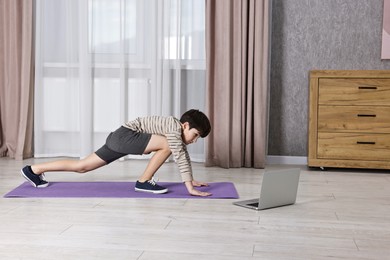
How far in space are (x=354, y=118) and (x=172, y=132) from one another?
4.98 feet

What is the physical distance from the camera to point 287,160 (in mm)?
4531

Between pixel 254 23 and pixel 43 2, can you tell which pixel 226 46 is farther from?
pixel 43 2

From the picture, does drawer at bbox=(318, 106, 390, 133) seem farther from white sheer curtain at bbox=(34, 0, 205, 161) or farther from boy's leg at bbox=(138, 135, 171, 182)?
boy's leg at bbox=(138, 135, 171, 182)

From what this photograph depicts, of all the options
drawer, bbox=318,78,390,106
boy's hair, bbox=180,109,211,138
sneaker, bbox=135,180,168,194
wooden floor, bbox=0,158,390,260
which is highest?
drawer, bbox=318,78,390,106

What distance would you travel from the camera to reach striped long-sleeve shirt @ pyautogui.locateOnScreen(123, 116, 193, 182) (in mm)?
3061

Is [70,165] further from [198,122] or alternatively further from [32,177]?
[198,122]

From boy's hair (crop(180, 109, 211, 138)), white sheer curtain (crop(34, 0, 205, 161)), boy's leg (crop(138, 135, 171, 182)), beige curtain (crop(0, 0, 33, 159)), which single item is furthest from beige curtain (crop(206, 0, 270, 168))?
beige curtain (crop(0, 0, 33, 159))

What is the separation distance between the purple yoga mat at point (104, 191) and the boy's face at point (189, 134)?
0.30m

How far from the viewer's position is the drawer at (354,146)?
13.2 feet

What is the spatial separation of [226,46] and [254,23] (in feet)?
0.85

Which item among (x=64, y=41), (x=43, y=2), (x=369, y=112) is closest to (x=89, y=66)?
(x=64, y=41)

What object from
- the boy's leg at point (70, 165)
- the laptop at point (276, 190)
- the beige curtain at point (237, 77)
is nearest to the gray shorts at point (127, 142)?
the boy's leg at point (70, 165)

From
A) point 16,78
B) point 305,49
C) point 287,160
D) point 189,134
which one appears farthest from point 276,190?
point 16,78

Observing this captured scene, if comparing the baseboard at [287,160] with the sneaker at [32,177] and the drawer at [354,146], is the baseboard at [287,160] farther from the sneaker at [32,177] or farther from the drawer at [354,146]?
the sneaker at [32,177]
